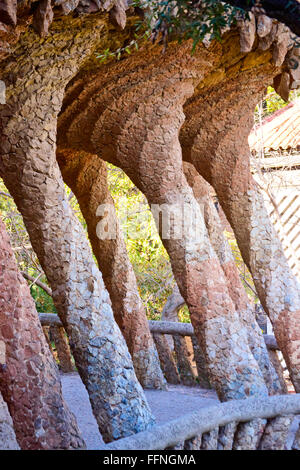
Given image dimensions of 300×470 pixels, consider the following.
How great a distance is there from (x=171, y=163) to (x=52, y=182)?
1355mm

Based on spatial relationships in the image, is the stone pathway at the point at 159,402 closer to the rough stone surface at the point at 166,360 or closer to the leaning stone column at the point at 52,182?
the rough stone surface at the point at 166,360

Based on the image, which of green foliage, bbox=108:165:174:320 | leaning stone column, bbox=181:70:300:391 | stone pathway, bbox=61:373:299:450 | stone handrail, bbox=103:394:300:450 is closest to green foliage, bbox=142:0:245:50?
stone handrail, bbox=103:394:300:450

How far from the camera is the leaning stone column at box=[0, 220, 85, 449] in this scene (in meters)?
4.03

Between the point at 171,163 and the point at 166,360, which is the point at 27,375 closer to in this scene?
the point at 171,163

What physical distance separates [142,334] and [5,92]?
11.3 ft

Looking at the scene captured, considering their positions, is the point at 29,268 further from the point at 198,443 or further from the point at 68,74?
the point at 198,443

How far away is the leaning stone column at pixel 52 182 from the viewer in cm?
478

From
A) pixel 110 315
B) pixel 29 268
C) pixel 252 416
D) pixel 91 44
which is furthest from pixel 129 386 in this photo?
pixel 29 268

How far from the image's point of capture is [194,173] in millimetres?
7926

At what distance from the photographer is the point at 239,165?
7.08 metres

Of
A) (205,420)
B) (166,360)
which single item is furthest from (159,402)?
(205,420)

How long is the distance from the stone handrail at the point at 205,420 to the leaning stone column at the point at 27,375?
0.97 metres

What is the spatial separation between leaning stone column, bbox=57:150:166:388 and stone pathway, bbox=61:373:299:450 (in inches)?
12.9

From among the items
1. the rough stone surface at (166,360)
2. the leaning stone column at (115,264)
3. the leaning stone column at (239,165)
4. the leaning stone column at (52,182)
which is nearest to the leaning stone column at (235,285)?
the leaning stone column at (239,165)
